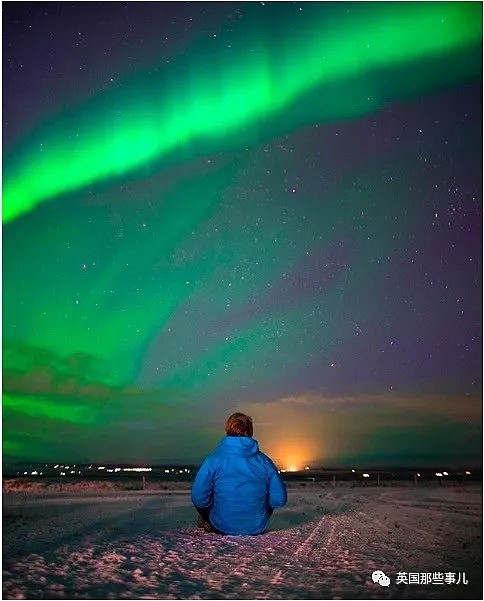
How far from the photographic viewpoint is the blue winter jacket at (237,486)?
28.1 ft

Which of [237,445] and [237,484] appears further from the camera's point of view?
[237,445]

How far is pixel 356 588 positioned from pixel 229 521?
3.04 metres

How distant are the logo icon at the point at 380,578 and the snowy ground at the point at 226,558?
6cm

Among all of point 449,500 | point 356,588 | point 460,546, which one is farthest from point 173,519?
point 449,500

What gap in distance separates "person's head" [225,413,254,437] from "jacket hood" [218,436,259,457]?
87 millimetres

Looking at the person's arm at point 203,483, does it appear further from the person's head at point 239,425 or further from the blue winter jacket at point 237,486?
the person's head at point 239,425

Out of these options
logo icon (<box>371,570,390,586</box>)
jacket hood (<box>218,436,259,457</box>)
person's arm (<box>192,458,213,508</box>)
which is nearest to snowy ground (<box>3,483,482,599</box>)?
logo icon (<box>371,570,390,586</box>)

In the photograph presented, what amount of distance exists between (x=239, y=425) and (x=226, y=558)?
197 centimetres

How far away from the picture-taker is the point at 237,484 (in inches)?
337

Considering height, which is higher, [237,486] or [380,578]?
Result: [237,486]

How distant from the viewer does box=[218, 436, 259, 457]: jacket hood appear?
8.68m

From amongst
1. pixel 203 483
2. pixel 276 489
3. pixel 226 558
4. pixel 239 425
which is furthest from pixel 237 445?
pixel 226 558

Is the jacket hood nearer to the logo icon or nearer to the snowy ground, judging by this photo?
the snowy ground

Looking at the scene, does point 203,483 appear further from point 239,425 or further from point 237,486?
point 239,425
